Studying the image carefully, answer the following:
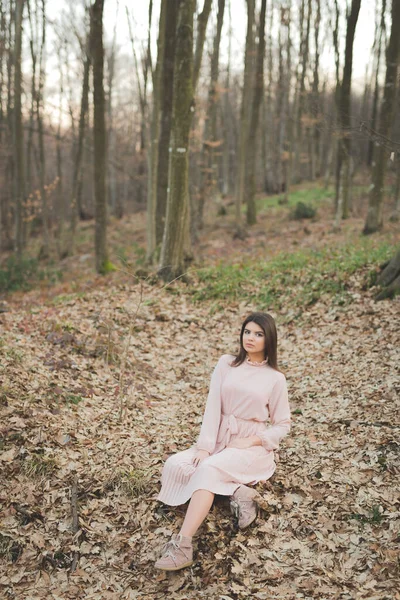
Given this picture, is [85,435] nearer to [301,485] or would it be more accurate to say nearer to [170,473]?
[170,473]

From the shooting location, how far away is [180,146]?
10320 millimetres

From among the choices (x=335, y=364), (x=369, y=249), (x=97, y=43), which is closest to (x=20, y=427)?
(x=335, y=364)

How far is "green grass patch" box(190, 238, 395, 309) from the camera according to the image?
9.59 metres

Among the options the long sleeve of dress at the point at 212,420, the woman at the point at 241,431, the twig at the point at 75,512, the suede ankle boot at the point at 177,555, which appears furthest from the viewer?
the long sleeve of dress at the point at 212,420

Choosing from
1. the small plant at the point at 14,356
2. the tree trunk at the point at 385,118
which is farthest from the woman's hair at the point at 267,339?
the tree trunk at the point at 385,118

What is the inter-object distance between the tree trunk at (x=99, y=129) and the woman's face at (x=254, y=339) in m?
9.80

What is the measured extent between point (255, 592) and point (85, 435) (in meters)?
2.48

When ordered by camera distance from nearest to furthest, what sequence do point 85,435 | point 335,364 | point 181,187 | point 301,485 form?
point 301,485 < point 85,435 < point 335,364 < point 181,187

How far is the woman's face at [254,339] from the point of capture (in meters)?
4.34

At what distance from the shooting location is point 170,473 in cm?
421

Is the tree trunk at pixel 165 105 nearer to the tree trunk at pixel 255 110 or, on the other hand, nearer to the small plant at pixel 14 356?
the tree trunk at pixel 255 110

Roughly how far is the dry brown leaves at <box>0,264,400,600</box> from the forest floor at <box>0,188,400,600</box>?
0.02 meters

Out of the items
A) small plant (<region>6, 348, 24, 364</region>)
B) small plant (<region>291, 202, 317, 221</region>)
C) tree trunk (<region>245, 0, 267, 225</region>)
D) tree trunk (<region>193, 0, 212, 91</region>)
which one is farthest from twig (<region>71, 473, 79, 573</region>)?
small plant (<region>291, 202, 317, 221</region>)

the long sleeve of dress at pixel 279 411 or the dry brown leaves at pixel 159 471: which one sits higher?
the long sleeve of dress at pixel 279 411
